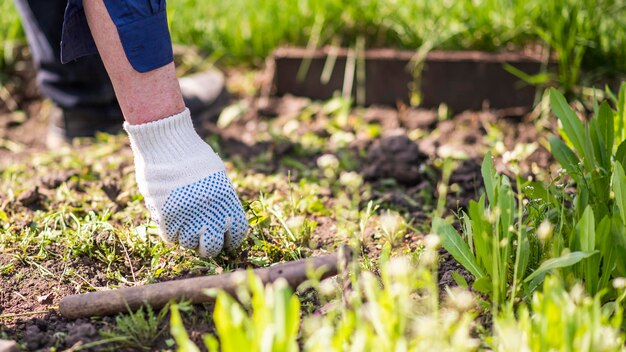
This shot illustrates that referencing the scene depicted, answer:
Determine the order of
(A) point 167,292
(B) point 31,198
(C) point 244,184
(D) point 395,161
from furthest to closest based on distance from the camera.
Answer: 1. (D) point 395,161
2. (C) point 244,184
3. (B) point 31,198
4. (A) point 167,292

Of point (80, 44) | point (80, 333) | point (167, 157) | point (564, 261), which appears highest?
point (80, 44)

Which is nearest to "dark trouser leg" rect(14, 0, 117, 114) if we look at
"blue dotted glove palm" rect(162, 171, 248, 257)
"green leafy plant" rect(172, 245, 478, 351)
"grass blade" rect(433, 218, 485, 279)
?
"blue dotted glove palm" rect(162, 171, 248, 257)

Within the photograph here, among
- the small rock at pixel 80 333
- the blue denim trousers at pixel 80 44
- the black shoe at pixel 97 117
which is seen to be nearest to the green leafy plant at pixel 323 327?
the small rock at pixel 80 333

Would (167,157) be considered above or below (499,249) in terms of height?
above

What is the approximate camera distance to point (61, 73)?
3.09 m

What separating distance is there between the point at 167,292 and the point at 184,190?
0.29 m

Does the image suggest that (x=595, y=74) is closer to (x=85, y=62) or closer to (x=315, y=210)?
(x=315, y=210)

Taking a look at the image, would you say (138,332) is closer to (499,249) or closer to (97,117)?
(499,249)

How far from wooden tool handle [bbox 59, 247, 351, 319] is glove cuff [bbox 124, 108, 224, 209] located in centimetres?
27

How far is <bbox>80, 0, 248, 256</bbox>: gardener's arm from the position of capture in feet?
5.80

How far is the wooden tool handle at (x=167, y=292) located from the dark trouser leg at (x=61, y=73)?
1495 mm

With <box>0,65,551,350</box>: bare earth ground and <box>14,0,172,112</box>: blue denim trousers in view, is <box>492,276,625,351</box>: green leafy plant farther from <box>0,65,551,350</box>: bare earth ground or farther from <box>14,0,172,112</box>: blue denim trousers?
<box>14,0,172,112</box>: blue denim trousers

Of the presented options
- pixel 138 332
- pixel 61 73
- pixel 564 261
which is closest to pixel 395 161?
pixel 564 261

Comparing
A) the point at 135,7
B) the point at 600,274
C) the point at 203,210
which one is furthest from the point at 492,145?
the point at 135,7
